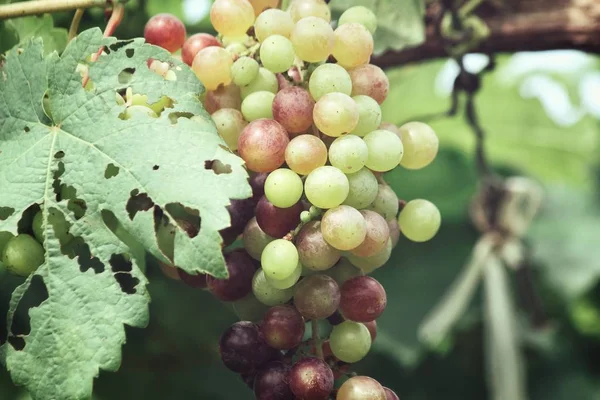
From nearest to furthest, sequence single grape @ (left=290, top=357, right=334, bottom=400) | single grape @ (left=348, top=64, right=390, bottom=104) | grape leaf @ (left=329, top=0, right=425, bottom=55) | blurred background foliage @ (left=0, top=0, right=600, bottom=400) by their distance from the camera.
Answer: single grape @ (left=290, top=357, right=334, bottom=400) < single grape @ (left=348, top=64, right=390, bottom=104) < grape leaf @ (left=329, top=0, right=425, bottom=55) < blurred background foliage @ (left=0, top=0, right=600, bottom=400)

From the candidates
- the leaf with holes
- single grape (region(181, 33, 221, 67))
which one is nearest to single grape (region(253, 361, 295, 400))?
the leaf with holes

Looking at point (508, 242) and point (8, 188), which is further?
Answer: point (508, 242)

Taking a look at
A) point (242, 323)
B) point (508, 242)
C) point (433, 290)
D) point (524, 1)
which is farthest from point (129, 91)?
point (433, 290)

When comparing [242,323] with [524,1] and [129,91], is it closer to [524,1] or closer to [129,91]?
[129,91]

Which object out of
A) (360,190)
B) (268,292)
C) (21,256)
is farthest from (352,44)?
(21,256)

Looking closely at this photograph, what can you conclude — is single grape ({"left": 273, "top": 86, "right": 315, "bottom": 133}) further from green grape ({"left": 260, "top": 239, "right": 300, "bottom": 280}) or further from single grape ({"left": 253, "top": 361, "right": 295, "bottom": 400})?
single grape ({"left": 253, "top": 361, "right": 295, "bottom": 400})

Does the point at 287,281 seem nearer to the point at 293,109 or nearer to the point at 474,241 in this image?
the point at 293,109
